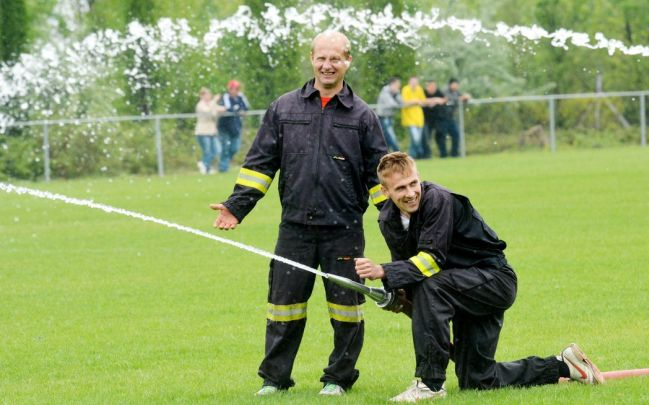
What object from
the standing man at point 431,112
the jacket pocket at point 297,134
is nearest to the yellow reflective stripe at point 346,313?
the jacket pocket at point 297,134

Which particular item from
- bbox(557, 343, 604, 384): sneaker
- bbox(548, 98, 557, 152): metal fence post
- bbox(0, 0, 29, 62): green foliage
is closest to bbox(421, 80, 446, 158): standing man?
bbox(548, 98, 557, 152): metal fence post

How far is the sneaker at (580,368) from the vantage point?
7.73 meters

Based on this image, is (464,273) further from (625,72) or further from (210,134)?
(625,72)

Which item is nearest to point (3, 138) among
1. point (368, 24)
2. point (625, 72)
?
point (368, 24)

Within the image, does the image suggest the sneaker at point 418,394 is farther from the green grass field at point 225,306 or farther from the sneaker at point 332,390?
the sneaker at point 332,390

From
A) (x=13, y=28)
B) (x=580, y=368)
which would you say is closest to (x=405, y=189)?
(x=580, y=368)

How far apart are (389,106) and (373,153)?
78.1ft

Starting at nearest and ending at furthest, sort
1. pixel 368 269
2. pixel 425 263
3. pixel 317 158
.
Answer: pixel 368 269 < pixel 425 263 < pixel 317 158

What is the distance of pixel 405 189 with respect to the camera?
7375mm

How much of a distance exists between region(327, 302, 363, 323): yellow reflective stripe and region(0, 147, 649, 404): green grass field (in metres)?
0.42

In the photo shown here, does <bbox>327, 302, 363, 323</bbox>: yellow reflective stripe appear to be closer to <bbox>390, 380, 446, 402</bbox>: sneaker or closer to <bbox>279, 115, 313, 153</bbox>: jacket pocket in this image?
<bbox>390, 380, 446, 402</bbox>: sneaker

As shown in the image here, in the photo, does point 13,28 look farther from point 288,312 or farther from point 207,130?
point 288,312

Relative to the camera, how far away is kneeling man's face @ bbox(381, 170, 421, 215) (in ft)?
24.1

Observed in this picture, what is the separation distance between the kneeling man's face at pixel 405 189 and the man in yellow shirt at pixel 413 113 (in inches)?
954
